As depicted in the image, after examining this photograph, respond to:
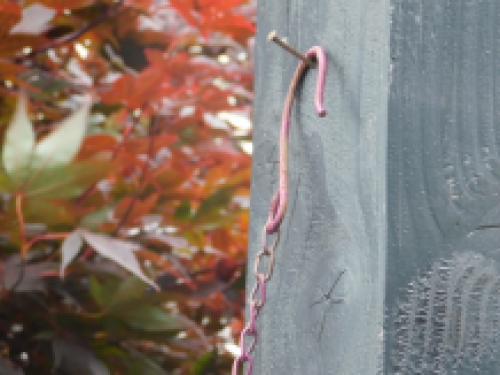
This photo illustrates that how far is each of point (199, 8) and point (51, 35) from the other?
328mm

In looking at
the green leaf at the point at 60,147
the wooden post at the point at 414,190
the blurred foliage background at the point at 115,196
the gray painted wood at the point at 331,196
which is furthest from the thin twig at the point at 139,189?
the wooden post at the point at 414,190

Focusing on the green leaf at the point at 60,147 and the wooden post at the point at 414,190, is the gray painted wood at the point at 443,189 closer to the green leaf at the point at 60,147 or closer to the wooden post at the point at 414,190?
the wooden post at the point at 414,190

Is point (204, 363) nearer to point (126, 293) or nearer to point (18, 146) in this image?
point (126, 293)

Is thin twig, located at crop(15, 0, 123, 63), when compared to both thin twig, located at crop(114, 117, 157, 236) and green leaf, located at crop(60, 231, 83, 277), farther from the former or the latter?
green leaf, located at crop(60, 231, 83, 277)

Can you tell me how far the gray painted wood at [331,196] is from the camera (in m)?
0.38

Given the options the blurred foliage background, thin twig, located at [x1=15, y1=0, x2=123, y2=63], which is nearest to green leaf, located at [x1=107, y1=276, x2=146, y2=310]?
the blurred foliage background

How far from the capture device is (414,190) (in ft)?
1.22

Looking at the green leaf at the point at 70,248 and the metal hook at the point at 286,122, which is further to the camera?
the green leaf at the point at 70,248

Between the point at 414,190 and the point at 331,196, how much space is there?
0.07m

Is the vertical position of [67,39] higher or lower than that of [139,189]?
higher

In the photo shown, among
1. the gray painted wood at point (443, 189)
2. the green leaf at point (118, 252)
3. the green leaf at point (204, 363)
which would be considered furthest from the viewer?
the green leaf at point (204, 363)

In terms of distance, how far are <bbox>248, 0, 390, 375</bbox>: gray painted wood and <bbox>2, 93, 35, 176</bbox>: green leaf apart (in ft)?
Result: 0.85

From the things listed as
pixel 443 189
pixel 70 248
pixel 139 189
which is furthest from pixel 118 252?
pixel 443 189

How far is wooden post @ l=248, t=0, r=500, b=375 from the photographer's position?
0.37 metres
